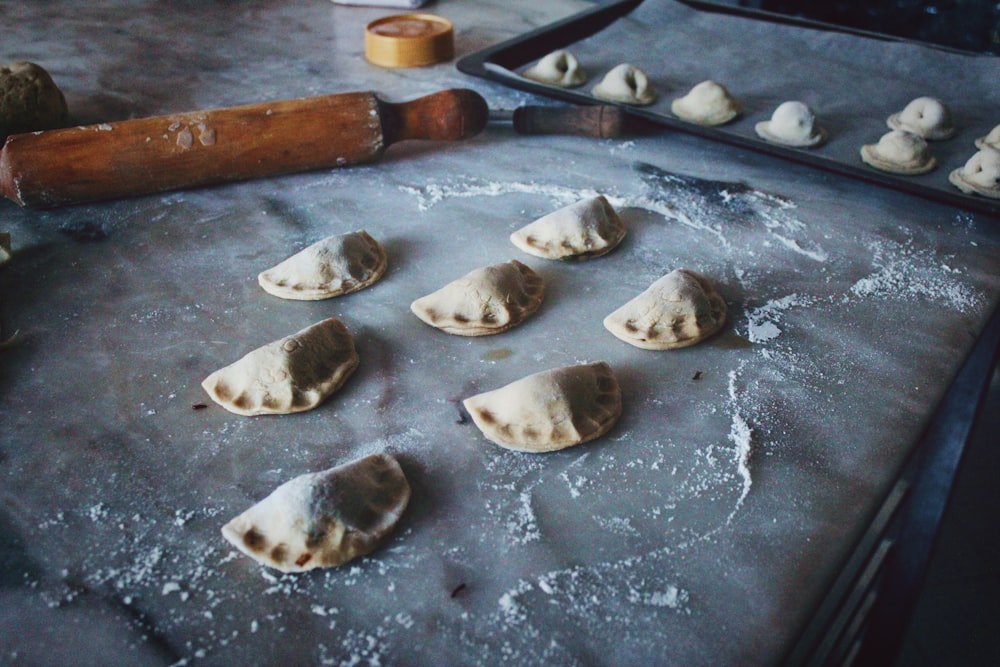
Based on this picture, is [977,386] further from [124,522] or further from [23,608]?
[23,608]

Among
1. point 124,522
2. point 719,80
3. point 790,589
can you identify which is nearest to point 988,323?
point 790,589

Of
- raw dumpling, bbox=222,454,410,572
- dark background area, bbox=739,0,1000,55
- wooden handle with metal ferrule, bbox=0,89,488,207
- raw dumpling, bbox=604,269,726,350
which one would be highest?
dark background area, bbox=739,0,1000,55

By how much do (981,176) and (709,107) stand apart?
30.8 inches

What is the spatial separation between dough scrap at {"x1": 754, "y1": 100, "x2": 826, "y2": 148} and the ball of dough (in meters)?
2.09

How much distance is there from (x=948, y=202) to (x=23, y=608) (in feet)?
6.96

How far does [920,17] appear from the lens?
3.26 metres

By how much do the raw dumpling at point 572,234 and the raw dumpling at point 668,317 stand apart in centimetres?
25

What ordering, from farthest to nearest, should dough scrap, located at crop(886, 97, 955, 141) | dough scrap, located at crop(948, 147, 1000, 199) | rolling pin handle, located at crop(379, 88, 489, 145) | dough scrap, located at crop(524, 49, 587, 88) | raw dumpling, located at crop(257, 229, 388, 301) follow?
dough scrap, located at crop(524, 49, 587, 88)
dough scrap, located at crop(886, 97, 955, 141)
rolling pin handle, located at crop(379, 88, 489, 145)
dough scrap, located at crop(948, 147, 1000, 199)
raw dumpling, located at crop(257, 229, 388, 301)

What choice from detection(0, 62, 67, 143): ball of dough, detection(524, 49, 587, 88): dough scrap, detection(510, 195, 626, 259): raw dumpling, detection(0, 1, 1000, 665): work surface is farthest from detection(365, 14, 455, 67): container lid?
detection(510, 195, 626, 259): raw dumpling

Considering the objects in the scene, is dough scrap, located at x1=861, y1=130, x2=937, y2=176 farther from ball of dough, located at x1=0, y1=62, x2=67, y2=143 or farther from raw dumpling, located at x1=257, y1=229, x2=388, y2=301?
ball of dough, located at x1=0, y1=62, x2=67, y2=143

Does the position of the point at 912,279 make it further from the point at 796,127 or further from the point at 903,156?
the point at 796,127

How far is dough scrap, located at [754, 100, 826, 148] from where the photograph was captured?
7.36ft

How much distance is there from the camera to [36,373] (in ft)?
4.85

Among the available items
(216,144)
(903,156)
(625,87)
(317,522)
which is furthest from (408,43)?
(317,522)
